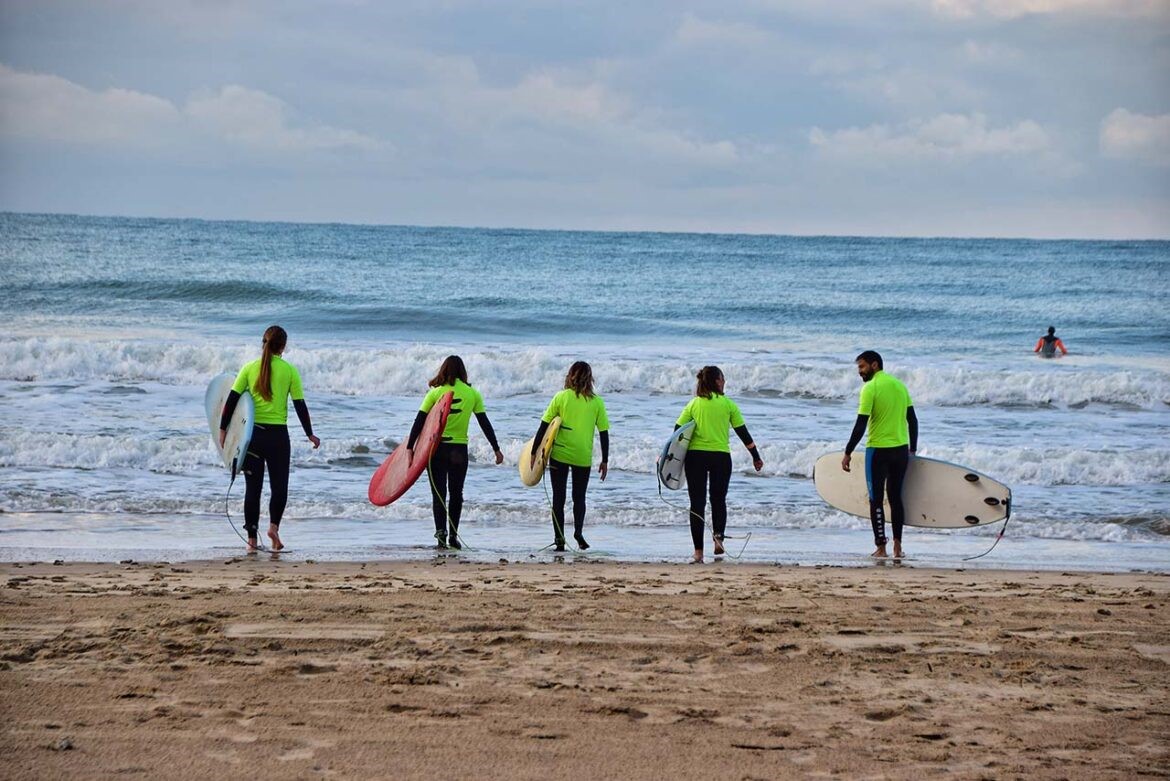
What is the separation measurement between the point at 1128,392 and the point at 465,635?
14562mm

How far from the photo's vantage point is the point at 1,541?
8.05m

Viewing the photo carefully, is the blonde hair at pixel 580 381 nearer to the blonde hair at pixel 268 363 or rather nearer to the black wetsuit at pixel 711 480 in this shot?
the black wetsuit at pixel 711 480

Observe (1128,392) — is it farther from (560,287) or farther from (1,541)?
(560,287)

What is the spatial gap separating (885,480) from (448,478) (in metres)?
3.27

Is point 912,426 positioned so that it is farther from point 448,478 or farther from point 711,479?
point 448,478

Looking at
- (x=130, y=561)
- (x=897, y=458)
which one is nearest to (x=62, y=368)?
(x=130, y=561)

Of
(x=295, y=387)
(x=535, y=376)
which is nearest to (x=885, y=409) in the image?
(x=295, y=387)

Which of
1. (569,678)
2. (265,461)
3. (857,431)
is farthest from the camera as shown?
(857,431)

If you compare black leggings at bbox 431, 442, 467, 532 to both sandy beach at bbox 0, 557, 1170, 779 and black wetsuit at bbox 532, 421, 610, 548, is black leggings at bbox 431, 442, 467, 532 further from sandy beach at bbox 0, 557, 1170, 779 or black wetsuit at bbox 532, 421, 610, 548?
sandy beach at bbox 0, 557, 1170, 779

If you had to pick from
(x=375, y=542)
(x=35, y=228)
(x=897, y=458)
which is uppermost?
(x=35, y=228)

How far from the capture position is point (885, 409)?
838cm

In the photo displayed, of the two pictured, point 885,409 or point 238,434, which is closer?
point 238,434

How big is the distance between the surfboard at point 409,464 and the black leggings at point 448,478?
86 mm

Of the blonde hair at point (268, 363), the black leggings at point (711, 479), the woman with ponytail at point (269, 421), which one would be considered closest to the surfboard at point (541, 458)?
the black leggings at point (711, 479)
